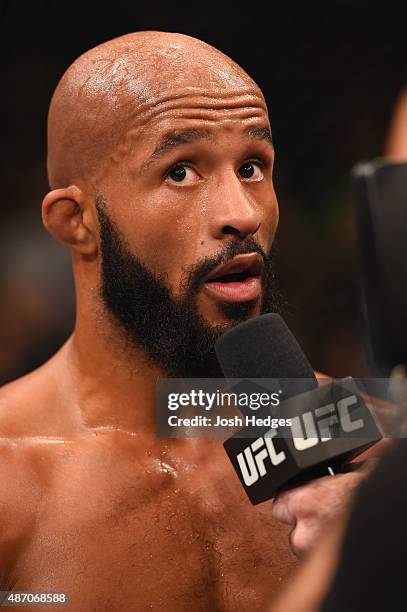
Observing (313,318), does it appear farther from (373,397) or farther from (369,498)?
(369,498)

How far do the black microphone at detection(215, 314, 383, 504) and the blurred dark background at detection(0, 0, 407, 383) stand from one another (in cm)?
45

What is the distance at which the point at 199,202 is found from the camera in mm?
1387

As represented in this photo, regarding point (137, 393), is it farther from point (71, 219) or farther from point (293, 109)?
point (293, 109)

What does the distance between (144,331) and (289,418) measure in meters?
0.52

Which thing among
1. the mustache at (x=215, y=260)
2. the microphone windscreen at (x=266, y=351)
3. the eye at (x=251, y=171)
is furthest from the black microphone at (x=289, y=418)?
the eye at (x=251, y=171)

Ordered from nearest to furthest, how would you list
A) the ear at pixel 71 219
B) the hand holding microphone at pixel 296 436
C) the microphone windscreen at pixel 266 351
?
the hand holding microphone at pixel 296 436 → the microphone windscreen at pixel 266 351 → the ear at pixel 71 219

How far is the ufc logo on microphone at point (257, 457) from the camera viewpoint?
998 mm

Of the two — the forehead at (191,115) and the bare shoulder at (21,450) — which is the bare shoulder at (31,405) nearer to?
the bare shoulder at (21,450)

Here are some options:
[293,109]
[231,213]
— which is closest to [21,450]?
[231,213]

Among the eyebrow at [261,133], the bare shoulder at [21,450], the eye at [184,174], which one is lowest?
the bare shoulder at [21,450]

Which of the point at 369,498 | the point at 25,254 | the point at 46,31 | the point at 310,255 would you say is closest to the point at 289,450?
the point at 369,498

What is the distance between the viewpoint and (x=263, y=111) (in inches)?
56.9

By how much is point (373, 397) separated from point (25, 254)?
→ 609mm

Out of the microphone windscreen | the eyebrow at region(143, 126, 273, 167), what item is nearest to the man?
the eyebrow at region(143, 126, 273, 167)
